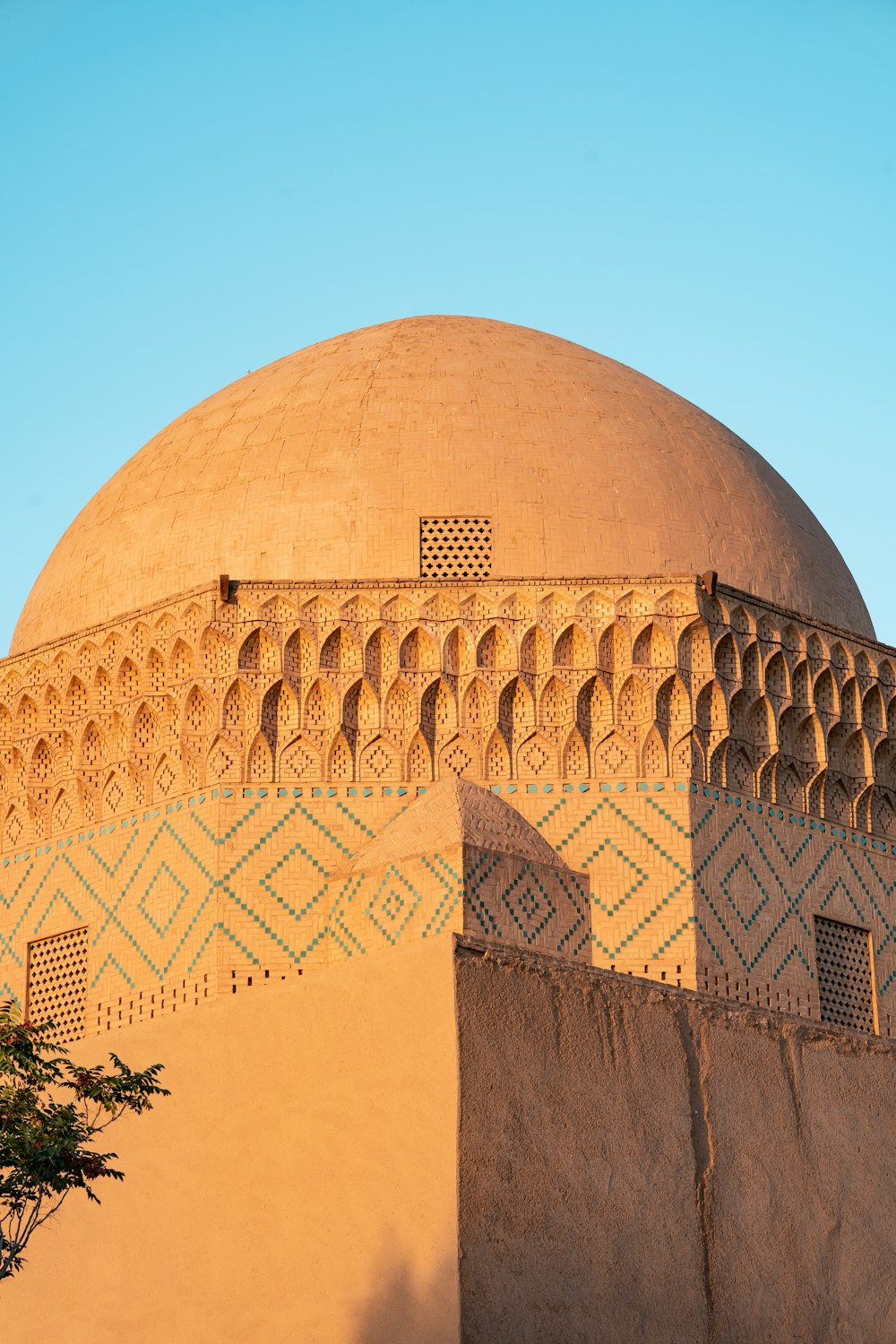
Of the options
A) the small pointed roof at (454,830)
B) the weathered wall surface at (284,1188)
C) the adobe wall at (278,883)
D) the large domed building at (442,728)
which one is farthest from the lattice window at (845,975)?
the weathered wall surface at (284,1188)

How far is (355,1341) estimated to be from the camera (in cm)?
739

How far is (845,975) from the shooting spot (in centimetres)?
1016

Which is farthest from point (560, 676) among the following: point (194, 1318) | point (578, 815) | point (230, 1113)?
point (194, 1318)

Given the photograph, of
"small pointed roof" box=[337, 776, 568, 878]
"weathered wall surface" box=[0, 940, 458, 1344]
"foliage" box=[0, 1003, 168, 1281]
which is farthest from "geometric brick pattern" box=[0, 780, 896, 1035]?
"foliage" box=[0, 1003, 168, 1281]

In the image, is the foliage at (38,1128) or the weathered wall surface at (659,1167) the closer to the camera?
the foliage at (38,1128)

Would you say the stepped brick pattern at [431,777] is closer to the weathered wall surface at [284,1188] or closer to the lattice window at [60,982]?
the lattice window at [60,982]

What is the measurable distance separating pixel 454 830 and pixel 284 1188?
1.84 meters

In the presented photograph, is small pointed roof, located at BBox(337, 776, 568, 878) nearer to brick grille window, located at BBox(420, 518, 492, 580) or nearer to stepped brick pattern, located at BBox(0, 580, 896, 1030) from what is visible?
stepped brick pattern, located at BBox(0, 580, 896, 1030)

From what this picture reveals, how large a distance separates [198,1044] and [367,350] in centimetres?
469

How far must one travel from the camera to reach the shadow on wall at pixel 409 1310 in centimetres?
721

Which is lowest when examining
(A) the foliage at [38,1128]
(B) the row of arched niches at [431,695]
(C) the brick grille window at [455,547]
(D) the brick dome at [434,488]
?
(A) the foliage at [38,1128]

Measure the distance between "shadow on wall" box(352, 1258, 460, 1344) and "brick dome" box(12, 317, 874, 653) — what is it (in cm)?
401

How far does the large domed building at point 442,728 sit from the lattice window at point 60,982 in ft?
0.05

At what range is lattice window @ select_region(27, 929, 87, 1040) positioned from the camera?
390 inches
